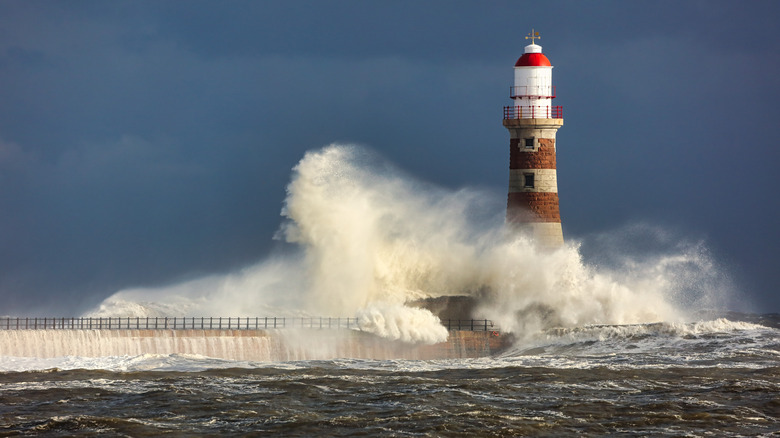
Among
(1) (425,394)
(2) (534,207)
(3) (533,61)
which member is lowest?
(1) (425,394)

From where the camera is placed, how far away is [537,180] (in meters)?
39.5

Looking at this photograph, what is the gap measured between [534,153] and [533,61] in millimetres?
3308

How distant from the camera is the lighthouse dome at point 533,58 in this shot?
40.0 m

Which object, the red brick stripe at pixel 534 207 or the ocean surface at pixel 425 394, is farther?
the red brick stripe at pixel 534 207

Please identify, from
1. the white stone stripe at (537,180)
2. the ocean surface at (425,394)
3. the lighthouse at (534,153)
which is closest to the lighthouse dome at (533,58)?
the lighthouse at (534,153)

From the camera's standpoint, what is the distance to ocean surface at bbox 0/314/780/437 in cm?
2273

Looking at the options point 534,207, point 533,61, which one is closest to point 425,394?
point 534,207

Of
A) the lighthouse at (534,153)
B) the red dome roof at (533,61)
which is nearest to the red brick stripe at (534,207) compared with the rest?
the lighthouse at (534,153)

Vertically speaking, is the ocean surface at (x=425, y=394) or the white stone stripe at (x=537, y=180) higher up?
the white stone stripe at (x=537, y=180)

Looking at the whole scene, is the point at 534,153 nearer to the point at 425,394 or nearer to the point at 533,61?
the point at 533,61

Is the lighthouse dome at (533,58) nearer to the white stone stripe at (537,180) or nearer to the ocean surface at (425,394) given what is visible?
the white stone stripe at (537,180)

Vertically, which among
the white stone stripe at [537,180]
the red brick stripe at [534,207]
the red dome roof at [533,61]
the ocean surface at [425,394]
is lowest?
the ocean surface at [425,394]

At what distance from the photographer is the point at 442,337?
37375 mm

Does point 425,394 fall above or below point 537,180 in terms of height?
below
